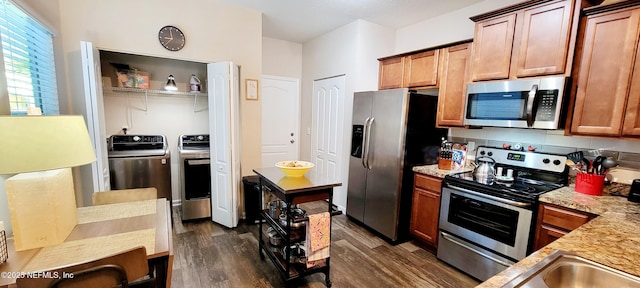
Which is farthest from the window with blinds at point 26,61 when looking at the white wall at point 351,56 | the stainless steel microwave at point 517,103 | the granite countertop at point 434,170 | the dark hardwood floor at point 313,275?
the stainless steel microwave at point 517,103

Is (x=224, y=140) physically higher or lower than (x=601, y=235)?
higher

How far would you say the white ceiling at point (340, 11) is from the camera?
2836 mm

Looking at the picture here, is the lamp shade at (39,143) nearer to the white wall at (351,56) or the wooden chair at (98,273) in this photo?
the wooden chair at (98,273)

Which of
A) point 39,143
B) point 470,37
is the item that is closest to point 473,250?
point 470,37

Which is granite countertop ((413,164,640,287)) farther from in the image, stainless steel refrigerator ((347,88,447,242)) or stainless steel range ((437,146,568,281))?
stainless steel refrigerator ((347,88,447,242))

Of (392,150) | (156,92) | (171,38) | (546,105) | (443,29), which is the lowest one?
(392,150)

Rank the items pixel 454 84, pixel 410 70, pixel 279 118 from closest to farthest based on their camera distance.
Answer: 1. pixel 454 84
2. pixel 410 70
3. pixel 279 118

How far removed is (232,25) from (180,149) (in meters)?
1.65

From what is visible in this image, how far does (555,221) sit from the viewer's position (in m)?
1.75

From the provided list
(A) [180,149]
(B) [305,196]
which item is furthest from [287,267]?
(A) [180,149]

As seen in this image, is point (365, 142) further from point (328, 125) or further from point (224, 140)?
point (224, 140)

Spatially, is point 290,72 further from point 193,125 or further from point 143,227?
point 143,227

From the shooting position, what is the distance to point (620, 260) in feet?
3.17

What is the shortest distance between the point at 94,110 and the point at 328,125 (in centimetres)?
271
